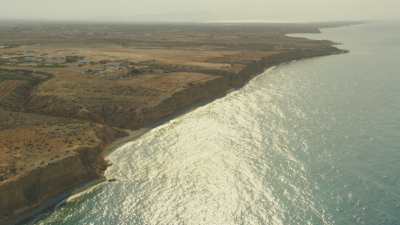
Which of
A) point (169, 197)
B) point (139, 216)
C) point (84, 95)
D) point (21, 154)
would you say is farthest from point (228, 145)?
point (84, 95)

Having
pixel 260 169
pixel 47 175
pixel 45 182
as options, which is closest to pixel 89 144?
pixel 47 175

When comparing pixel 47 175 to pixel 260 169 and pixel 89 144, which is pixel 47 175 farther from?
pixel 260 169

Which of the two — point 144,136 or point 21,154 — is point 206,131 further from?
point 21,154

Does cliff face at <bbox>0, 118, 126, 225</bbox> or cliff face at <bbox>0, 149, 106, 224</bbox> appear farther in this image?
cliff face at <bbox>0, 118, 126, 225</bbox>

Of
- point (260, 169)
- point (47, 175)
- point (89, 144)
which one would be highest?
point (89, 144)

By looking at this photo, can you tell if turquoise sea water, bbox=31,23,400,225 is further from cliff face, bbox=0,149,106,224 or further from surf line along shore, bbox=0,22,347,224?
cliff face, bbox=0,149,106,224

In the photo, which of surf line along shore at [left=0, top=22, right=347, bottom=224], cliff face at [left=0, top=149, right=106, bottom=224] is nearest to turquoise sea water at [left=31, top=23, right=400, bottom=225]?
surf line along shore at [left=0, top=22, right=347, bottom=224]

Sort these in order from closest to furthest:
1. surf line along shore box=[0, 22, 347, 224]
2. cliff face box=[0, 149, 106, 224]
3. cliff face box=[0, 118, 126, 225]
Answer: cliff face box=[0, 149, 106, 224], cliff face box=[0, 118, 126, 225], surf line along shore box=[0, 22, 347, 224]
